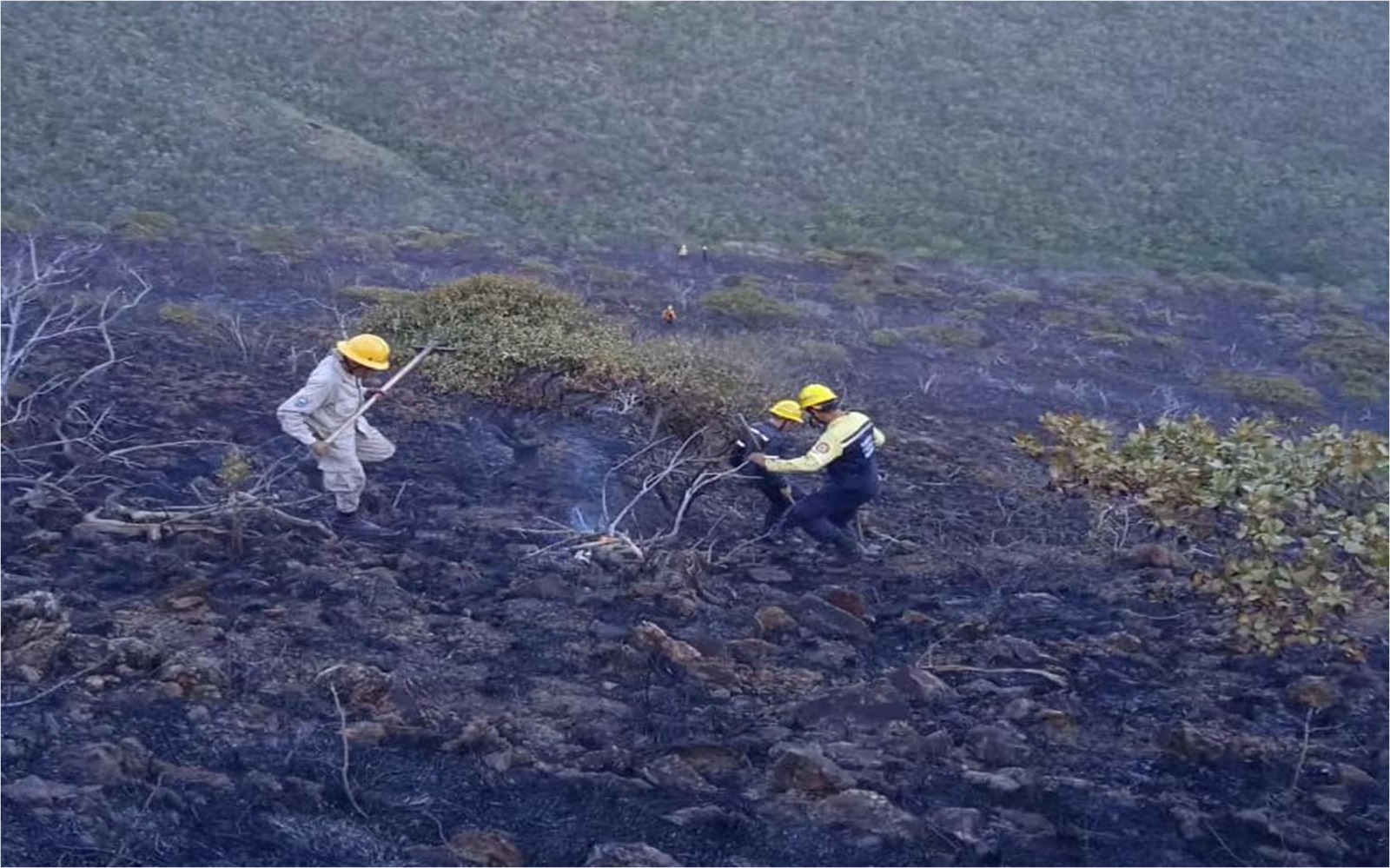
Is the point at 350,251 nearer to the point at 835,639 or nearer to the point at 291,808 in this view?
the point at 835,639

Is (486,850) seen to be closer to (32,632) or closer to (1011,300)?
(32,632)

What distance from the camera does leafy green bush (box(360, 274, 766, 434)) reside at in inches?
376

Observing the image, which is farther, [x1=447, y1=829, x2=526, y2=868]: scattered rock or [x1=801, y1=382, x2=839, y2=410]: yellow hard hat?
[x1=801, y1=382, x2=839, y2=410]: yellow hard hat

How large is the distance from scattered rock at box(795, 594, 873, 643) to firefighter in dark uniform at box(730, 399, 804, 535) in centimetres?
131

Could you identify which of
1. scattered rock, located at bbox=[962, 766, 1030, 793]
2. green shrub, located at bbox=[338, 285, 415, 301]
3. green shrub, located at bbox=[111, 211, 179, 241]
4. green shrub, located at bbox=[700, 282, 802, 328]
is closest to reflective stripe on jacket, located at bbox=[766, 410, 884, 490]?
scattered rock, located at bbox=[962, 766, 1030, 793]

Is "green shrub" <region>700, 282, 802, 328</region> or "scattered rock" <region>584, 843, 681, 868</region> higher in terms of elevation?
"scattered rock" <region>584, 843, 681, 868</region>

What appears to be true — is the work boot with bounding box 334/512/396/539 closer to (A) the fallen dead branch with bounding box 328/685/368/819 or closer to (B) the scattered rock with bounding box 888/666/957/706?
(A) the fallen dead branch with bounding box 328/685/368/819

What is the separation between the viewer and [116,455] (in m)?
9.01

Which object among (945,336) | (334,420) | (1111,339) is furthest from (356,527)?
(1111,339)

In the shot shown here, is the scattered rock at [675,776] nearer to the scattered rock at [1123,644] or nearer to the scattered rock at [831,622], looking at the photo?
the scattered rock at [831,622]

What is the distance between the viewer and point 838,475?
29.7 ft

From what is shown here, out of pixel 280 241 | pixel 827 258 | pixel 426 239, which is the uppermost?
pixel 827 258

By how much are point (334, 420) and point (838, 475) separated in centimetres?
274

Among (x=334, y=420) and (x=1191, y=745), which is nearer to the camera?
(x=1191, y=745)
